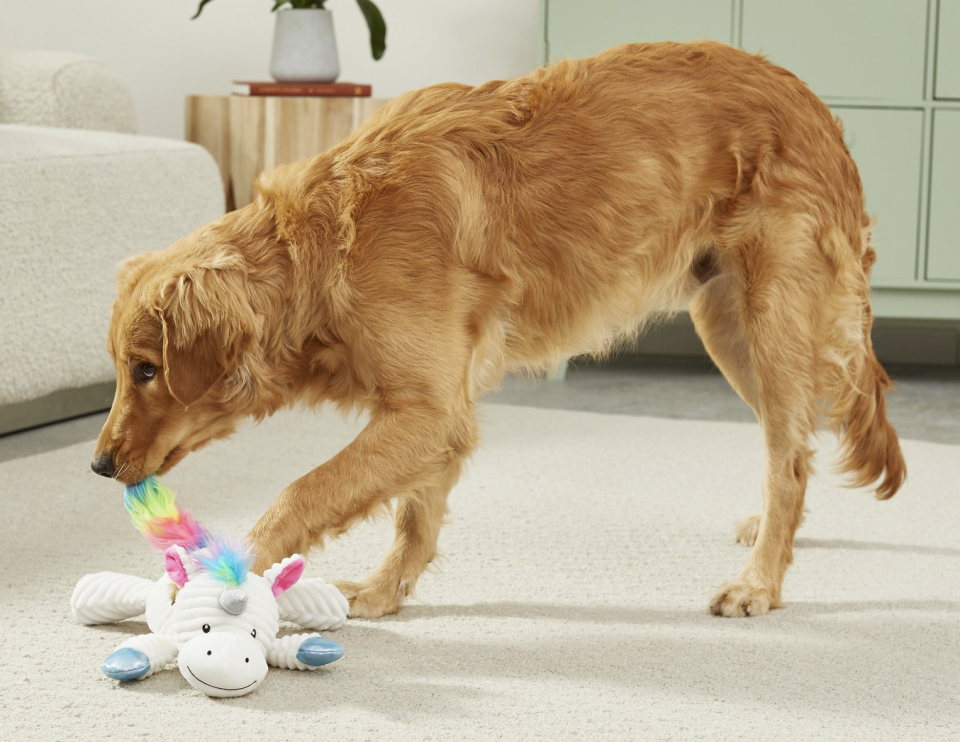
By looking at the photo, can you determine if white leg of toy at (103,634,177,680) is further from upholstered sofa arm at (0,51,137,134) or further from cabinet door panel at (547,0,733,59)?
cabinet door panel at (547,0,733,59)

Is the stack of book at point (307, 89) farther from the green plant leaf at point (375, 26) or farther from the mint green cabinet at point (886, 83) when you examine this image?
A: the mint green cabinet at point (886, 83)

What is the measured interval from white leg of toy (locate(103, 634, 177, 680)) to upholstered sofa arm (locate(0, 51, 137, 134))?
2570mm

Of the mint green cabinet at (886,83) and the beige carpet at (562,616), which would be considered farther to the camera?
the mint green cabinet at (886,83)

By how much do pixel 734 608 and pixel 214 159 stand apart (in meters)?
2.64

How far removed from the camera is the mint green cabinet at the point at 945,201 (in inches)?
151

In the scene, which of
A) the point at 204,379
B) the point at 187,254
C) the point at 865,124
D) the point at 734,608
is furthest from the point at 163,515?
the point at 865,124

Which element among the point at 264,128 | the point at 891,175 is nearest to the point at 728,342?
the point at 891,175

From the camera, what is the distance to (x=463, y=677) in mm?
1735

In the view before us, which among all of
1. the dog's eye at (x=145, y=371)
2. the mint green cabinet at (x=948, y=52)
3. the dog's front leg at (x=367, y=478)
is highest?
the mint green cabinet at (x=948, y=52)

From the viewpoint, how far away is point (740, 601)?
2.04 meters

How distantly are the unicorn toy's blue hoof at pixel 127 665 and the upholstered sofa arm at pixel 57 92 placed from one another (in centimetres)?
260

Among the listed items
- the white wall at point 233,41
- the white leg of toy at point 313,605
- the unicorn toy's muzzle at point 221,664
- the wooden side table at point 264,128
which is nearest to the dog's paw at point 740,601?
the white leg of toy at point 313,605

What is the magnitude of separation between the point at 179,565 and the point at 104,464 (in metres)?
0.24

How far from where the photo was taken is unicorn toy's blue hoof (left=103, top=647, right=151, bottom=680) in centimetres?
166
